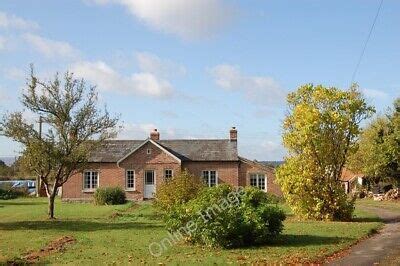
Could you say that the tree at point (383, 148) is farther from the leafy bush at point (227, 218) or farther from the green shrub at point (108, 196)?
the leafy bush at point (227, 218)

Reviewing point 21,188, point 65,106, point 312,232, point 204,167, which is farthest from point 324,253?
point 21,188

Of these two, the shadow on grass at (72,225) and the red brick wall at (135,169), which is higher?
the red brick wall at (135,169)

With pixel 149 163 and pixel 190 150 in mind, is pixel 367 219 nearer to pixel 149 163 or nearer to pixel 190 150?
pixel 190 150

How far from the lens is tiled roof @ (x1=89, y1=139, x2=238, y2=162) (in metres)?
49.0

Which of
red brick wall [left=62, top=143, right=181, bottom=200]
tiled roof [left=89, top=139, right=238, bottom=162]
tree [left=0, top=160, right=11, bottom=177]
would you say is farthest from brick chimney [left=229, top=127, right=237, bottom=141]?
tree [left=0, top=160, right=11, bottom=177]

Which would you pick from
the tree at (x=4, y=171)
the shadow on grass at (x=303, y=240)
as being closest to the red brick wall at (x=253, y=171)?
the shadow on grass at (x=303, y=240)

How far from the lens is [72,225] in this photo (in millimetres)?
28250

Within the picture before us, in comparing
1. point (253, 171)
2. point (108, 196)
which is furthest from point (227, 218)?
point (253, 171)

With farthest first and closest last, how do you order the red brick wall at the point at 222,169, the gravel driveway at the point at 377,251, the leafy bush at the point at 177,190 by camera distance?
the red brick wall at the point at 222,169, the leafy bush at the point at 177,190, the gravel driveway at the point at 377,251

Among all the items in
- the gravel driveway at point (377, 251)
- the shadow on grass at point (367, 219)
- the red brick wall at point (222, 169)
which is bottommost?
the shadow on grass at point (367, 219)

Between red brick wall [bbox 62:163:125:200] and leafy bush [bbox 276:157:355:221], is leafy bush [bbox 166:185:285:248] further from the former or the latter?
red brick wall [bbox 62:163:125:200]

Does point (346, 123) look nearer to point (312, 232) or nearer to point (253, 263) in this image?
point (312, 232)

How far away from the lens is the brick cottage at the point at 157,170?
4844cm

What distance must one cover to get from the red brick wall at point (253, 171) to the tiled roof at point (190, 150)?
1.18 m
